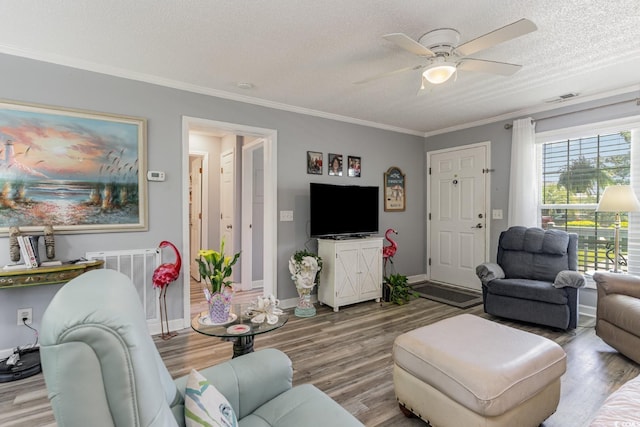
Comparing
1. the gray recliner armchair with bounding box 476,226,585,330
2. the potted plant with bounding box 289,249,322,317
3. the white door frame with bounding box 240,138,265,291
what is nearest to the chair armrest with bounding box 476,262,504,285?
the gray recliner armchair with bounding box 476,226,585,330

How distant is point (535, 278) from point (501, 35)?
9.11ft

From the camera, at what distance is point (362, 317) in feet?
12.1

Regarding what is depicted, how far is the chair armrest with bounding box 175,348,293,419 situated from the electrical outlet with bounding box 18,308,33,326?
2220mm

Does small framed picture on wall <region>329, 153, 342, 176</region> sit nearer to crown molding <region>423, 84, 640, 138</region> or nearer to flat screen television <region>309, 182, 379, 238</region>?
flat screen television <region>309, 182, 379, 238</region>

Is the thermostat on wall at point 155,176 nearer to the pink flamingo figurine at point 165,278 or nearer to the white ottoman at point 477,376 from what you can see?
the pink flamingo figurine at point 165,278

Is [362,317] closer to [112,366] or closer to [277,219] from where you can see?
[277,219]

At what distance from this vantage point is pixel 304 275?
12.1ft

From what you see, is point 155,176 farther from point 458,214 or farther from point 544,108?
point 544,108

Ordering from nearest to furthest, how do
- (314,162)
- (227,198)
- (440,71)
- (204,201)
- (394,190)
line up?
(440,71) → (314,162) → (394,190) → (227,198) → (204,201)

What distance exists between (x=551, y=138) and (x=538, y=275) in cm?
170

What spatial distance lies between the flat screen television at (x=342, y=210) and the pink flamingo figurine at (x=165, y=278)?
1554 millimetres

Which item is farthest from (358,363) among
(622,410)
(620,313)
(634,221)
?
(634,221)

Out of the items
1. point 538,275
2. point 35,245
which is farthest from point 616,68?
point 35,245

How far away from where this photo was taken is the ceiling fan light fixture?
7.40ft
